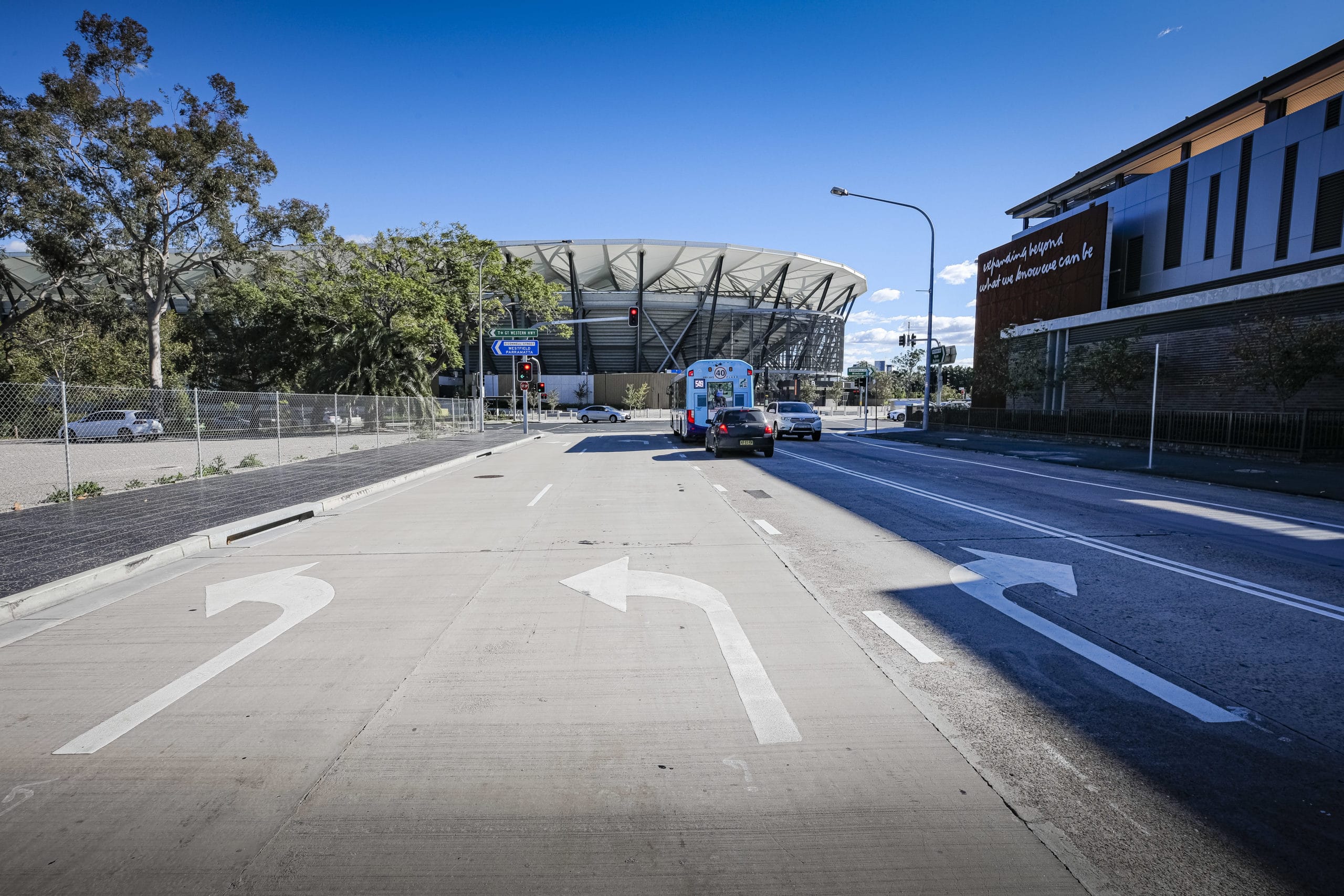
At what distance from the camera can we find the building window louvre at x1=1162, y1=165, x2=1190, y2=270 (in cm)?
2998

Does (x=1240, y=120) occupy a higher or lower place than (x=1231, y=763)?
higher

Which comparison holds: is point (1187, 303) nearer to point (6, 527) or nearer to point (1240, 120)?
point (1240, 120)

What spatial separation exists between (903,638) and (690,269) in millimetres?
81664

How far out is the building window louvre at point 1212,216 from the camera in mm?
28250

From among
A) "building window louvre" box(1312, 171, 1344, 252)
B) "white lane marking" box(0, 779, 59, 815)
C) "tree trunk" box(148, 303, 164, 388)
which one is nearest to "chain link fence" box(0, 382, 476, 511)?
"tree trunk" box(148, 303, 164, 388)

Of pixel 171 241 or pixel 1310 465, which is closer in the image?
pixel 1310 465

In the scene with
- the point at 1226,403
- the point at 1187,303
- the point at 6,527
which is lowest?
the point at 6,527

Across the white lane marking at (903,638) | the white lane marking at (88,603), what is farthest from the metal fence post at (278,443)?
the white lane marking at (903,638)

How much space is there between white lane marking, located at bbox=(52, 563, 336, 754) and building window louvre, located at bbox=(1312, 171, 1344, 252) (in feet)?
107

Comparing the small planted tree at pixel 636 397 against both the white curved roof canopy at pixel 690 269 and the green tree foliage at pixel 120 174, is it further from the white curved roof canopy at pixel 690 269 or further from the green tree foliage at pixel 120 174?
the green tree foliage at pixel 120 174

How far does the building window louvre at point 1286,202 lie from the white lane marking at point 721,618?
3073 centimetres

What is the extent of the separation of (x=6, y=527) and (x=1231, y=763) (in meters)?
13.3

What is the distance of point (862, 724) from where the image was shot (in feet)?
12.3

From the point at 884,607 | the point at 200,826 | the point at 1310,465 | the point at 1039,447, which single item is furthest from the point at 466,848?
the point at 1039,447
